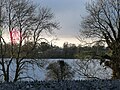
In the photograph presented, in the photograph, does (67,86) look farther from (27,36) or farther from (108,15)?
(108,15)

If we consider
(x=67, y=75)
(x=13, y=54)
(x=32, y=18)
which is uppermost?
(x=32, y=18)

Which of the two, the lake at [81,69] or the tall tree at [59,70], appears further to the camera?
the tall tree at [59,70]

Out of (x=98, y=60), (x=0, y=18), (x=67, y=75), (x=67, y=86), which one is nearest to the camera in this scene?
(x=67, y=86)

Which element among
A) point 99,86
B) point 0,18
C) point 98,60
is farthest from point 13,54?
point 99,86

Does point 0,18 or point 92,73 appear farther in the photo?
point 92,73

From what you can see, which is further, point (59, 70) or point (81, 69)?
point (59, 70)

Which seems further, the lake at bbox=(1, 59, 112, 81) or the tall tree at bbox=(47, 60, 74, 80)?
the tall tree at bbox=(47, 60, 74, 80)

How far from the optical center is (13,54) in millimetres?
33188

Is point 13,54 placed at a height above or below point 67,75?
above

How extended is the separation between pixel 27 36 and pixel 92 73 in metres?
10.8

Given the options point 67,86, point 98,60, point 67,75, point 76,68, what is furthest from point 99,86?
point 67,75

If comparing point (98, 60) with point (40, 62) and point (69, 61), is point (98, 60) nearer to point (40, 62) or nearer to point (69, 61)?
point (40, 62)

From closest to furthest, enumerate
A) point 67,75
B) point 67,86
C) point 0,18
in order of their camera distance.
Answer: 1. point 67,86
2. point 0,18
3. point 67,75

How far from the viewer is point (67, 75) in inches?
1688
